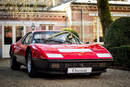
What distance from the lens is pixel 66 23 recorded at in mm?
27797

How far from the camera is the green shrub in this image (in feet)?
42.3

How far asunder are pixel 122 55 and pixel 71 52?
426 cm

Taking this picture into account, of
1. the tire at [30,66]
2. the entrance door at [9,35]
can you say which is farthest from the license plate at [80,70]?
the entrance door at [9,35]

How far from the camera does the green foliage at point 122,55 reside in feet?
36.9

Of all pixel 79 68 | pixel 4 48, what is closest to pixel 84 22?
pixel 4 48

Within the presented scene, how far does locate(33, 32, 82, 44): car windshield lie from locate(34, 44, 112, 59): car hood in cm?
56

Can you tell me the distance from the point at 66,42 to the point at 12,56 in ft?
11.2

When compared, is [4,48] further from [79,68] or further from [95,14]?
[79,68]

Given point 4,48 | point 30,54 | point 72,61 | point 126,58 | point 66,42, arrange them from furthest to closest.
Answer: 1. point 4,48
2. point 126,58
3. point 66,42
4. point 30,54
5. point 72,61

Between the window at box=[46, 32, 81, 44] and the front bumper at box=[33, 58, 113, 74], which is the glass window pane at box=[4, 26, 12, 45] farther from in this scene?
the front bumper at box=[33, 58, 113, 74]

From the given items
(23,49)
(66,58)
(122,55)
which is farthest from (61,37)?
(122,55)

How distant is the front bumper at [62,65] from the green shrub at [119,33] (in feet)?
16.6

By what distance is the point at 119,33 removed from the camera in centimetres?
1299

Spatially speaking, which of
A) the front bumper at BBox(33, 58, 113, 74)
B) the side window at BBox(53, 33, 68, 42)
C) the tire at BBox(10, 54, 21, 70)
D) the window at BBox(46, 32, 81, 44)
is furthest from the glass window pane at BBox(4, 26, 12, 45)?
the front bumper at BBox(33, 58, 113, 74)
